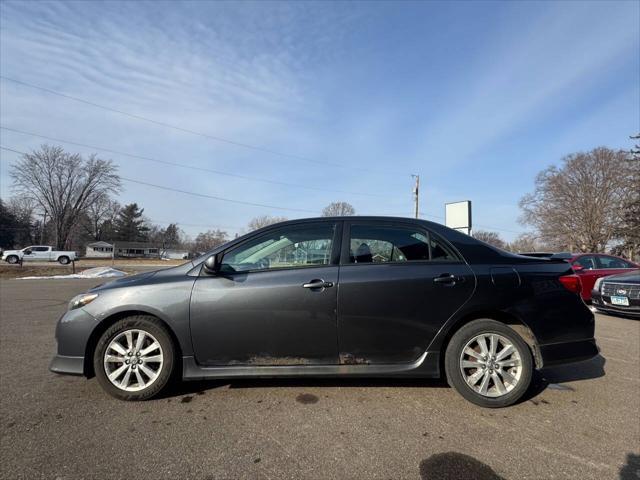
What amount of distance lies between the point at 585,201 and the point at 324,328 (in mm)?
48599

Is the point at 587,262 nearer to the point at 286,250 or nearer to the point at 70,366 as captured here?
the point at 286,250

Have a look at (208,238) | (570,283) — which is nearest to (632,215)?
(570,283)

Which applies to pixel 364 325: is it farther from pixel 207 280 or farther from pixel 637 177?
pixel 637 177

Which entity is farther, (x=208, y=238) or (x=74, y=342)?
(x=208, y=238)

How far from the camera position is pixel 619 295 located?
6.68 metres

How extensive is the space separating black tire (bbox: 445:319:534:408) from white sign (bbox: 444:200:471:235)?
15.4 m

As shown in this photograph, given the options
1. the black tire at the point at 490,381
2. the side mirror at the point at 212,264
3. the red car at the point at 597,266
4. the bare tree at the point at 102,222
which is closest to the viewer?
the black tire at the point at 490,381

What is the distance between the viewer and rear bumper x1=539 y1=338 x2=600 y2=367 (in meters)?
2.93

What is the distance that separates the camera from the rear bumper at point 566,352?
2934 millimetres

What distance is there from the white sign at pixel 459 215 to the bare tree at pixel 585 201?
2984 centimetres

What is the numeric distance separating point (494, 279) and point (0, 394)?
450 cm

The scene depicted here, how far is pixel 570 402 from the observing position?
293 centimetres

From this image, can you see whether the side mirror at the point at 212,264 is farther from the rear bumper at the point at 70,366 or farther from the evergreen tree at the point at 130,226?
the evergreen tree at the point at 130,226

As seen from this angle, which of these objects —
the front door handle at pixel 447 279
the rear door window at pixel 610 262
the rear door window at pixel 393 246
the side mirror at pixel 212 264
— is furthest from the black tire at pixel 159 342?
the rear door window at pixel 610 262
